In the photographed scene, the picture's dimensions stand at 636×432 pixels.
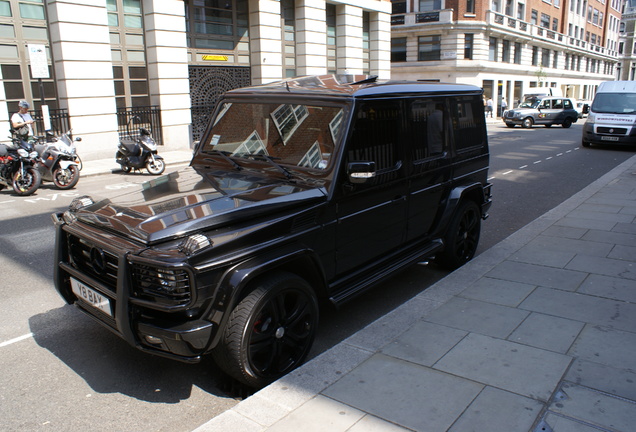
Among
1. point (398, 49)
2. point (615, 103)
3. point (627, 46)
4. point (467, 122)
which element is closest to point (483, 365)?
point (467, 122)

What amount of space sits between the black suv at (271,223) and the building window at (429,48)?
45615mm

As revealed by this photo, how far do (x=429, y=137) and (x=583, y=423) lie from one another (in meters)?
2.94

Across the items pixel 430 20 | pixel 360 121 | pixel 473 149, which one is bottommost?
pixel 473 149

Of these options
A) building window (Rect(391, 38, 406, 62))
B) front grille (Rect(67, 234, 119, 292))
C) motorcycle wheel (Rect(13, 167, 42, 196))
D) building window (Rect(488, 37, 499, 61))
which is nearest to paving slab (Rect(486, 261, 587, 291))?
front grille (Rect(67, 234, 119, 292))

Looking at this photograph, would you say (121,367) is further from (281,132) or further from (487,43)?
(487,43)

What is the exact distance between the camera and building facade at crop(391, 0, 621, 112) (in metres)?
47.0

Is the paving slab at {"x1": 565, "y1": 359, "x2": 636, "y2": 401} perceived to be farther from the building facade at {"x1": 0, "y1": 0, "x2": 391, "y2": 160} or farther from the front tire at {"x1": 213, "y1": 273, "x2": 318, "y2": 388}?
the building facade at {"x1": 0, "y1": 0, "x2": 391, "y2": 160}

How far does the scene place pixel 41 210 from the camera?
9.37 metres

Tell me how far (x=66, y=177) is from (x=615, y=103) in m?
18.1

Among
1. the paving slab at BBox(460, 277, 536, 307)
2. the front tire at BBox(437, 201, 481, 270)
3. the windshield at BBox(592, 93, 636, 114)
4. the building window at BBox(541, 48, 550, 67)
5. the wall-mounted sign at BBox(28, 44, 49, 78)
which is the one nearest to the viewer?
the paving slab at BBox(460, 277, 536, 307)

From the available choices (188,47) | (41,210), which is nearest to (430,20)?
(188,47)

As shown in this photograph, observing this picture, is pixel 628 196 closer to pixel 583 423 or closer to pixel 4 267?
pixel 583 423

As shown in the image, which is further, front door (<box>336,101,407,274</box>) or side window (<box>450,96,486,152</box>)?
side window (<box>450,96,486,152</box>)

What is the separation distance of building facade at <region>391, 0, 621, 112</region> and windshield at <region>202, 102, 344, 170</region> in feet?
143
